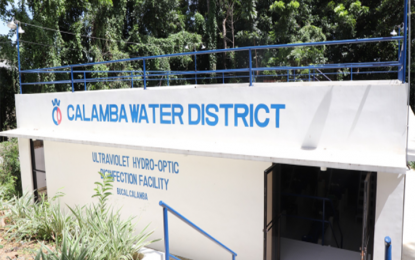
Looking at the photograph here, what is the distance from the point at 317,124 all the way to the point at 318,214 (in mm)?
3969

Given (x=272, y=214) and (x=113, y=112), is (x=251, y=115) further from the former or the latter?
Answer: (x=113, y=112)

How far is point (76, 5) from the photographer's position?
16.9 meters

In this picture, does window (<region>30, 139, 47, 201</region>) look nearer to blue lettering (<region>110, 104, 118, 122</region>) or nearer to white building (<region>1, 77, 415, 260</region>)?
white building (<region>1, 77, 415, 260</region>)

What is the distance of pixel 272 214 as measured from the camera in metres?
5.09

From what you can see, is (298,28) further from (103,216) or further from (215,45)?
(103,216)

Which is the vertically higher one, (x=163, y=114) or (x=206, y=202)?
(x=163, y=114)

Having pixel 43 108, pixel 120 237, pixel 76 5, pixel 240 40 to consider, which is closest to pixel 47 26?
pixel 76 5

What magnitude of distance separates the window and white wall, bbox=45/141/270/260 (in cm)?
230

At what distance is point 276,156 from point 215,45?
19.3m

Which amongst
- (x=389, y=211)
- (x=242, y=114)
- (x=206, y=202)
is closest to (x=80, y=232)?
(x=206, y=202)

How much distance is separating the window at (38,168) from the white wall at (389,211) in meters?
7.69

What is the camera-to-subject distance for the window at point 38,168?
27.2ft

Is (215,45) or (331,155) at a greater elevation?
(215,45)

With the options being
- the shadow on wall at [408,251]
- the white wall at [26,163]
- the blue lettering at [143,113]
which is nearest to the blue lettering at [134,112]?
the blue lettering at [143,113]
